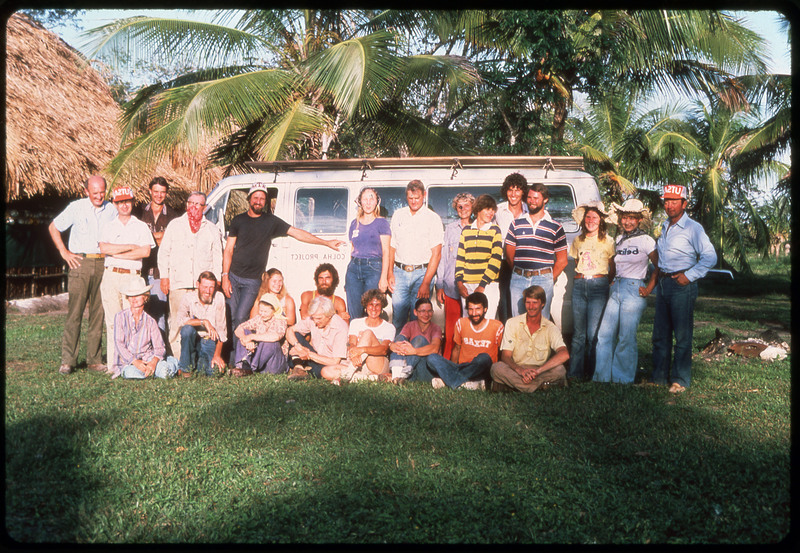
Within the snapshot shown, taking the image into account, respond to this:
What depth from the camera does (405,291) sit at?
6.82 m

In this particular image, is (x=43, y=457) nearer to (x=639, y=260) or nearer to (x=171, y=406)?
(x=171, y=406)

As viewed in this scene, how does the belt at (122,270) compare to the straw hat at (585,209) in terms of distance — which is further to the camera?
the belt at (122,270)

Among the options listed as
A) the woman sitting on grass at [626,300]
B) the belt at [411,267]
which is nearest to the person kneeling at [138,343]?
the belt at [411,267]

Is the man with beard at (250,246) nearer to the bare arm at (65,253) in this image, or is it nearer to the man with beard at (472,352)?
the bare arm at (65,253)

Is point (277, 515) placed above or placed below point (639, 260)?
below

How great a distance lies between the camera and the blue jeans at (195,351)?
6855mm

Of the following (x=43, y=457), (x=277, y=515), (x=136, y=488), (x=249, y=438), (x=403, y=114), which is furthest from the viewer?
(x=403, y=114)

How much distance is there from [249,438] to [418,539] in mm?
1769

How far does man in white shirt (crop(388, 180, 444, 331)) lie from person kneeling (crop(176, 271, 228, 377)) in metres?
1.79

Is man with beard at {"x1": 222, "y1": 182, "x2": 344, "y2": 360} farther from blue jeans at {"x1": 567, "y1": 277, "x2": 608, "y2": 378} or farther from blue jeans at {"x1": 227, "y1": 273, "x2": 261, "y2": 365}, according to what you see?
blue jeans at {"x1": 567, "y1": 277, "x2": 608, "y2": 378}

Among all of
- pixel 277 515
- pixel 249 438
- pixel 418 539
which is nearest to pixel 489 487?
pixel 418 539

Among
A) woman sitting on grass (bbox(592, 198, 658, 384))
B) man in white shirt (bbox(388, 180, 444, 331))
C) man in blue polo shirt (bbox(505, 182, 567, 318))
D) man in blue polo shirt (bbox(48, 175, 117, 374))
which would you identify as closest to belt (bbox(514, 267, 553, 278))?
man in blue polo shirt (bbox(505, 182, 567, 318))

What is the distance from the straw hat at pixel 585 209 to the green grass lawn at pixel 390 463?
1662mm

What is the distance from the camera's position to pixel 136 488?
379 cm
